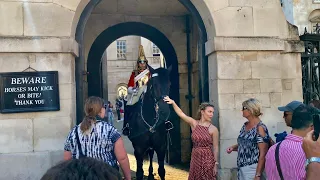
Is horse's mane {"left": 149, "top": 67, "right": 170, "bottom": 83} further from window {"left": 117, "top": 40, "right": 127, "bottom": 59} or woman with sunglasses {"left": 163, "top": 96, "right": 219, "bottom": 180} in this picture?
window {"left": 117, "top": 40, "right": 127, "bottom": 59}

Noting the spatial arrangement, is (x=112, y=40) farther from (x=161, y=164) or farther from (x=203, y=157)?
(x=203, y=157)

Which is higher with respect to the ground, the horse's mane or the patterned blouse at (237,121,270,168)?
the horse's mane

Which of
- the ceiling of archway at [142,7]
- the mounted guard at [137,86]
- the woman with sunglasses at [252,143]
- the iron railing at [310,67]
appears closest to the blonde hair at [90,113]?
the woman with sunglasses at [252,143]

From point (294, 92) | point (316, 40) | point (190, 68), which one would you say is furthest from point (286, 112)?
point (190, 68)

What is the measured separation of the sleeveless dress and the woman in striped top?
108 cm

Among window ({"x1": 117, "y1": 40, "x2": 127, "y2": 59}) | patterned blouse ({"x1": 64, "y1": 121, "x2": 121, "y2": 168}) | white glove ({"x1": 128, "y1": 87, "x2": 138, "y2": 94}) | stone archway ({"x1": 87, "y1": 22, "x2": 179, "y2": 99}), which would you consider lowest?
patterned blouse ({"x1": 64, "y1": 121, "x2": 121, "y2": 168})

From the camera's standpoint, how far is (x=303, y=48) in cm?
579

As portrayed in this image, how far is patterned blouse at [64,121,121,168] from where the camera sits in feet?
10.9

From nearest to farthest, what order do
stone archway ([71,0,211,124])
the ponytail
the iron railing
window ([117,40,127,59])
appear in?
the ponytail
stone archway ([71,0,211,124])
the iron railing
window ([117,40,127,59])

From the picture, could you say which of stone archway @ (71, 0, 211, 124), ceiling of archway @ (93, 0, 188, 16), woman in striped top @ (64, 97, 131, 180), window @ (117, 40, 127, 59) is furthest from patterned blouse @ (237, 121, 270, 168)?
window @ (117, 40, 127, 59)

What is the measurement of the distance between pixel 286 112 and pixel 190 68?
18.2ft

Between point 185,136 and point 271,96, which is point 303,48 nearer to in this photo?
point 271,96

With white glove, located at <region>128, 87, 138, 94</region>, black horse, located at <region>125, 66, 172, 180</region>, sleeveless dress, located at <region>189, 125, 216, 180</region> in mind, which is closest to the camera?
sleeveless dress, located at <region>189, 125, 216, 180</region>

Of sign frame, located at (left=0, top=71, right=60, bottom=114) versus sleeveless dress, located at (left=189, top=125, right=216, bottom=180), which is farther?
sign frame, located at (left=0, top=71, right=60, bottom=114)
